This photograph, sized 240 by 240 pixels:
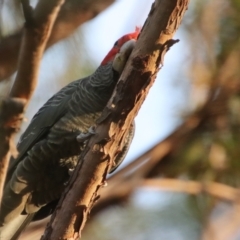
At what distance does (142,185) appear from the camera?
9.62 feet

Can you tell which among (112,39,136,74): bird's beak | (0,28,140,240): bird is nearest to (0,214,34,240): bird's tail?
(0,28,140,240): bird

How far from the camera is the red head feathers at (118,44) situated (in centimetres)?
247

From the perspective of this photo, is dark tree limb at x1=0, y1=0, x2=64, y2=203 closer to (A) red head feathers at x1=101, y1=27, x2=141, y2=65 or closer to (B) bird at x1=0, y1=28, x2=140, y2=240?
(B) bird at x1=0, y1=28, x2=140, y2=240

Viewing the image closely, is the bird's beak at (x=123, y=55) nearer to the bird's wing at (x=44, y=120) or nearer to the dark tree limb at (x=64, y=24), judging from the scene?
the dark tree limb at (x=64, y=24)

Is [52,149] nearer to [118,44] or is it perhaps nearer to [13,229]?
[13,229]

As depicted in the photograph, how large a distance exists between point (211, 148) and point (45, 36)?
165 centimetres

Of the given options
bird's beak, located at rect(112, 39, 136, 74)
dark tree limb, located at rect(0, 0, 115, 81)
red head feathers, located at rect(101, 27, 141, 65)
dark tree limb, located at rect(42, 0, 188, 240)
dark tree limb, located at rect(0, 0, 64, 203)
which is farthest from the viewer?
red head feathers, located at rect(101, 27, 141, 65)

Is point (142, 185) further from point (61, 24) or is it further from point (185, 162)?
point (61, 24)

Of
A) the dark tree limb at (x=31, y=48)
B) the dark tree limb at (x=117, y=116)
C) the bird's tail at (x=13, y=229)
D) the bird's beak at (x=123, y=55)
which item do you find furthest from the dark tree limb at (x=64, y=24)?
the bird's tail at (x=13, y=229)

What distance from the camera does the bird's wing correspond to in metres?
2.43

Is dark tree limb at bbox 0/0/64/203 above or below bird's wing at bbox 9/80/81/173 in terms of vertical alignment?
above

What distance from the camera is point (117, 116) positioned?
68.1 inches

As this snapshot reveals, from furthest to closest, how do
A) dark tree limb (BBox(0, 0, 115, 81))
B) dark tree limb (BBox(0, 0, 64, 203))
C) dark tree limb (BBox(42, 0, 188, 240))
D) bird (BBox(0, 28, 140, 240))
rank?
bird (BBox(0, 28, 140, 240)) < dark tree limb (BBox(0, 0, 115, 81)) < dark tree limb (BBox(42, 0, 188, 240)) < dark tree limb (BBox(0, 0, 64, 203))

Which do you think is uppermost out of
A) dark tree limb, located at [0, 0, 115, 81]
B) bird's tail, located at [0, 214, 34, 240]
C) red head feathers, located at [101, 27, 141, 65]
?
dark tree limb, located at [0, 0, 115, 81]
